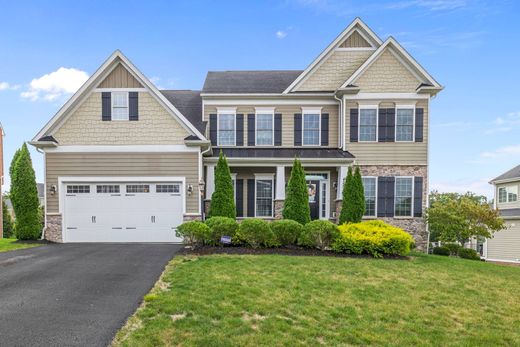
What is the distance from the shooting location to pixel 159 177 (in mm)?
12344

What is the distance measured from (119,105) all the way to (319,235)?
939 cm

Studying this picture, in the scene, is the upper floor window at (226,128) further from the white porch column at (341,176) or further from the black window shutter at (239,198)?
the white porch column at (341,176)

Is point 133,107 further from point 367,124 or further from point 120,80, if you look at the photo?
point 367,124

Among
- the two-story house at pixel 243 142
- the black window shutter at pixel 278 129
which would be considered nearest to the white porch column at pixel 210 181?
the two-story house at pixel 243 142

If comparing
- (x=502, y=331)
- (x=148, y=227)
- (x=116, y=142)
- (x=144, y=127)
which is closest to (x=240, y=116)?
(x=144, y=127)

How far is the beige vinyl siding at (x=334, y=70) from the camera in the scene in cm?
1523

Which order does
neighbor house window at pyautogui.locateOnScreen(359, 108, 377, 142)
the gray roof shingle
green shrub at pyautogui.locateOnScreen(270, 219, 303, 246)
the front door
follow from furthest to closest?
the gray roof shingle → the front door → neighbor house window at pyautogui.locateOnScreen(359, 108, 377, 142) → green shrub at pyautogui.locateOnScreen(270, 219, 303, 246)

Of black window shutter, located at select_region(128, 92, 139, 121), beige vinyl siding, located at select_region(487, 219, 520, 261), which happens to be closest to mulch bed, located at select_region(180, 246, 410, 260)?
black window shutter, located at select_region(128, 92, 139, 121)

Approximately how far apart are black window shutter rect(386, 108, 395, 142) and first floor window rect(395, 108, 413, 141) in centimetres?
19

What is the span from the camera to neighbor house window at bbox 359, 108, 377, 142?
14242 mm

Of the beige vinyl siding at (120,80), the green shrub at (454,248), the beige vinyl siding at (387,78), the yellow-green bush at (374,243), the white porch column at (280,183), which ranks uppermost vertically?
the beige vinyl siding at (387,78)

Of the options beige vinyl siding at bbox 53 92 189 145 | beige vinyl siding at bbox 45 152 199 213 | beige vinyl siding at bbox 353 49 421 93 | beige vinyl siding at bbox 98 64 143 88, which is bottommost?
beige vinyl siding at bbox 45 152 199 213

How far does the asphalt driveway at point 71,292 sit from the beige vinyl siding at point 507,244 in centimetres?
2277

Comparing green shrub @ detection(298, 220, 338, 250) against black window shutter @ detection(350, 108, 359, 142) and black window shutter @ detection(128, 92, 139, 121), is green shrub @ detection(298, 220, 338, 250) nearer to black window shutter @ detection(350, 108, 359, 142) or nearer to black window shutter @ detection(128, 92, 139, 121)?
black window shutter @ detection(350, 108, 359, 142)
